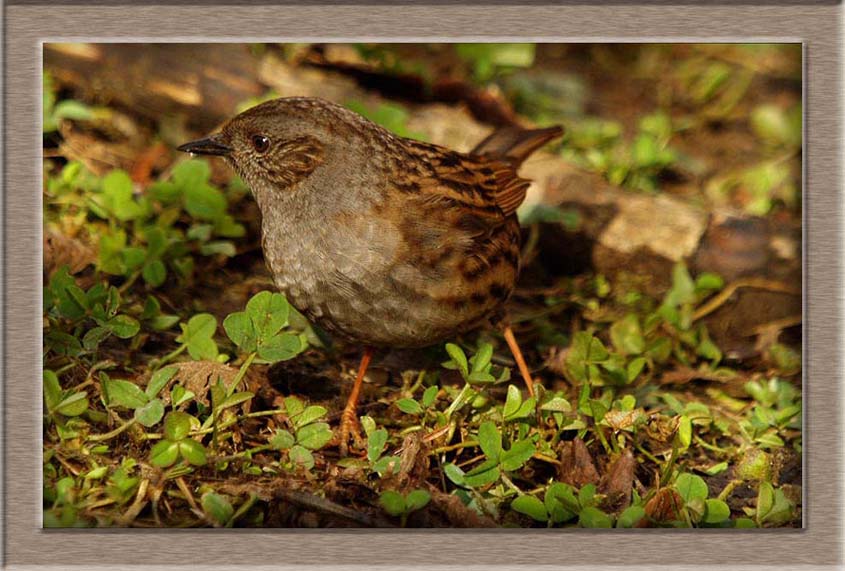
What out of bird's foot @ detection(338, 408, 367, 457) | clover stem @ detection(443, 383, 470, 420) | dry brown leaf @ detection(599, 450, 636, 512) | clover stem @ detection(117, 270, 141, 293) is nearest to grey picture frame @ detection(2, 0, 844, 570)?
dry brown leaf @ detection(599, 450, 636, 512)

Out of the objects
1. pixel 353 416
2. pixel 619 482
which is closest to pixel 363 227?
pixel 353 416

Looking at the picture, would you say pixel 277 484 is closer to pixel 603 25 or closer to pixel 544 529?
pixel 544 529

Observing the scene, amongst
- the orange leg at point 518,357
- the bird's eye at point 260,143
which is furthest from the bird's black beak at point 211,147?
the orange leg at point 518,357

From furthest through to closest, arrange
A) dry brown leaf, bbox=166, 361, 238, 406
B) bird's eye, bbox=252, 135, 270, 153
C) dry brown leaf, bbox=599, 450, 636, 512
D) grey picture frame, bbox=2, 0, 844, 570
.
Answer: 1. bird's eye, bbox=252, 135, 270, 153
2. dry brown leaf, bbox=166, 361, 238, 406
3. dry brown leaf, bbox=599, 450, 636, 512
4. grey picture frame, bbox=2, 0, 844, 570

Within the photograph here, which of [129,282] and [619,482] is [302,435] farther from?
[129,282]

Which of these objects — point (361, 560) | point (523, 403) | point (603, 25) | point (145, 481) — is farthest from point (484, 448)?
point (603, 25)

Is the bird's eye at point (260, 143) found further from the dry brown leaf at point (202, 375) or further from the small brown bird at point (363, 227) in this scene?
the dry brown leaf at point (202, 375)

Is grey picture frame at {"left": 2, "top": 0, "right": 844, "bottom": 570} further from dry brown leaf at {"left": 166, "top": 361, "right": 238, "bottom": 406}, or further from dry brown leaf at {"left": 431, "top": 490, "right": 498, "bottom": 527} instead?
dry brown leaf at {"left": 166, "top": 361, "right": 238, "bottom": 406}
